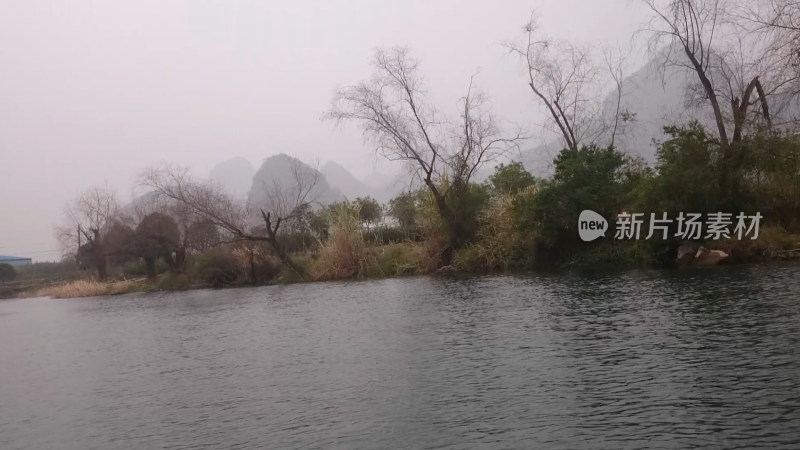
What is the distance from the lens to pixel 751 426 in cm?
594

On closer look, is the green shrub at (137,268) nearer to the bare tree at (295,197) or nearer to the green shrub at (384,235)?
the bare tree at (295,197)

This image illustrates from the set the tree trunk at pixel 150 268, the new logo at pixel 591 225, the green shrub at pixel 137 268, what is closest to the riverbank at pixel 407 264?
the new logo at pixel 591 225

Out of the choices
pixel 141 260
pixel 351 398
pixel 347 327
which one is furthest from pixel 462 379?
pixel 141 260

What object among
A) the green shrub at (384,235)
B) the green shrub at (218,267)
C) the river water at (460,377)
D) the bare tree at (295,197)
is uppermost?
the bare tree at (295,197)

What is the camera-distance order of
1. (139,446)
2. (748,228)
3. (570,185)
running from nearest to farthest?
(139,446) → (748,228) → (570,185)

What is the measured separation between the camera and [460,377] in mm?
8984

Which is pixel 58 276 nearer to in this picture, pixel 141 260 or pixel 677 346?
pixel 141 260

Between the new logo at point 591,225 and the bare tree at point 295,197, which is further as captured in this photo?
the bare tree at point 295,197

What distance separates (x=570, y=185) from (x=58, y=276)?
61603mm

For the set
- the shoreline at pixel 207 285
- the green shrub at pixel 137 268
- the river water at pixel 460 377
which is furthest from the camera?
the green shrub at pixel 137 268

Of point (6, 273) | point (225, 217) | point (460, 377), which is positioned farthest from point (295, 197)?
point (6, 273)

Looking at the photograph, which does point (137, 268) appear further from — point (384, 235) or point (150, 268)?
point (384, 235)

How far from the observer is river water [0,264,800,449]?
6.61 meters

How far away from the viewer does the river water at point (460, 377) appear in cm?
661
